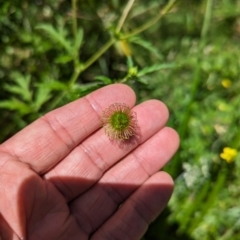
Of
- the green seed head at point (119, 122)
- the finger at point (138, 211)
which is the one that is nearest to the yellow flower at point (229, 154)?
the finger at point (138, 211)

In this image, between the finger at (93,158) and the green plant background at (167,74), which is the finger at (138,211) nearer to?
the finger at (93,158)

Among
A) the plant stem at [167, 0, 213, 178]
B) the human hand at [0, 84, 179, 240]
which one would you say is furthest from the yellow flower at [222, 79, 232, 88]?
the human hand at [0, 84, 179, 240]

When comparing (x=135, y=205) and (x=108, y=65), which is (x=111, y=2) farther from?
(x=135, y=205)

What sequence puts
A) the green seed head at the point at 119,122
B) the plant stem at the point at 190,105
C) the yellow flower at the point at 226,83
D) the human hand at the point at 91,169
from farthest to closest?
1. the yellow flower at the point at 226,83
2. the plant stem at the point at 190,105
3. the green seed head at the point at 119,122
4. the human hand at the point at 91,169

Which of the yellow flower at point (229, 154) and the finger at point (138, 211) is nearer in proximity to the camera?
the finger at point (138, 211)

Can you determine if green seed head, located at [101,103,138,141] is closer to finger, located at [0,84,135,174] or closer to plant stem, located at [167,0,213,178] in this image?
finger, located at [0,84,135,174]

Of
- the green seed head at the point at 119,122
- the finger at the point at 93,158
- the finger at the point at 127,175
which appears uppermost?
the green seed head at the point at 119,122
